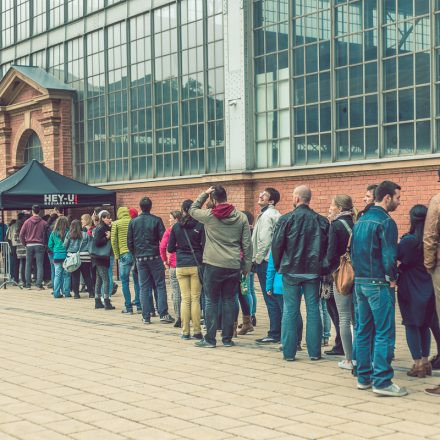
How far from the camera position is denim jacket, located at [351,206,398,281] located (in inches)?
311

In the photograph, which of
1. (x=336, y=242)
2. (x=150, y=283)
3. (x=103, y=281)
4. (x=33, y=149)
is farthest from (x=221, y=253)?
(x=33, y=149)

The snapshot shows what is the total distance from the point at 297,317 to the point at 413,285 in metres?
1.48

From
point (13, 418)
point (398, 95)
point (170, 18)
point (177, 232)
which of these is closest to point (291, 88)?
point (398, 95)

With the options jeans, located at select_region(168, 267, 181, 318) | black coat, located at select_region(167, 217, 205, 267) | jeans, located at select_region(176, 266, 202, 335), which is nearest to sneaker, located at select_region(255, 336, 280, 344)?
jeans, located at select_region(176, 266, 202, 335)

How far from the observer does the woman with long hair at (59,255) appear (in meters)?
18.3

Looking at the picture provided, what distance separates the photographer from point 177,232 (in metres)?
11.8

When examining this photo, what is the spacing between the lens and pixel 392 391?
25.3ft

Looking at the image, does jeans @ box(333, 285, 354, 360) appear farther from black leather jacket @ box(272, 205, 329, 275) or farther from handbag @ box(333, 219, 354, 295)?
black leather jacket @ box(272, 205, 329, 275)

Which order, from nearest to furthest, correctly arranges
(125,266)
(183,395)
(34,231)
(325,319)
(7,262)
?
(183,395) → (325,319) → (125,266) → (34,231) → (7,262)

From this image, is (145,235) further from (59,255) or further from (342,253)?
(59,255)

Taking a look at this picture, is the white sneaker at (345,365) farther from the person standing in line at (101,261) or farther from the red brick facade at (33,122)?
the red brick facade at (33,122)

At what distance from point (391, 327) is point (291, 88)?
39.0 ft

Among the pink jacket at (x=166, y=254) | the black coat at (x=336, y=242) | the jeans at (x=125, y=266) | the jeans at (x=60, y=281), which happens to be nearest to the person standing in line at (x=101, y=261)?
the jeans at (x=125, y=266)

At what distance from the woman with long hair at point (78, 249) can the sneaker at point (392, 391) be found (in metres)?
10.4
